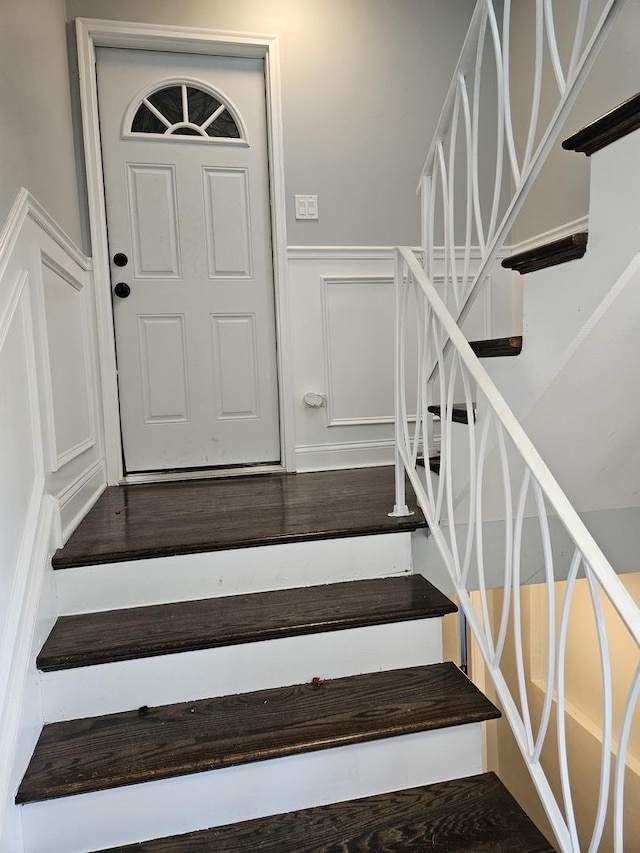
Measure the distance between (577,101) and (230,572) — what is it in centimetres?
234

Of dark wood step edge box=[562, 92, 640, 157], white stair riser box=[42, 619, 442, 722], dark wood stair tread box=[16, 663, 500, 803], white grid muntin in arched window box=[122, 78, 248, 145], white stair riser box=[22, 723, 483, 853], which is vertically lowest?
white stair riser box=[22, 723, 483, 853]

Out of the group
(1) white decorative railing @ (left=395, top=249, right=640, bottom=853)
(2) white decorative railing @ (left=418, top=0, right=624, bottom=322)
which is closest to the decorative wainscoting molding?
(1) white decorative railing @ (left=395, top=249, right=640, bottom=853)

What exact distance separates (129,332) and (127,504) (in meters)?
0.87

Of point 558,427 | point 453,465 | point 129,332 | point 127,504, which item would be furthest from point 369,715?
point 129,332

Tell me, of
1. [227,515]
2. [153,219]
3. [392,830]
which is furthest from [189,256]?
[392,830]

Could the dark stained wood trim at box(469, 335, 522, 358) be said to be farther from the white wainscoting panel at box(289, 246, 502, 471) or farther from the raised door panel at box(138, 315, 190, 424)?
the raised door panel at box(138, 315, 190, 424)

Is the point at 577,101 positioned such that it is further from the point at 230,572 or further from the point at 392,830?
the point at 392,830

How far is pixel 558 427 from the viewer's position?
62.2 inches

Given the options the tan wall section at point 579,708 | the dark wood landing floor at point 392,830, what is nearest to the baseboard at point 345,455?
the tan wall section at point 579,708

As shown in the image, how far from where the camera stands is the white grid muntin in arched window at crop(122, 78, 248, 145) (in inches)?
101

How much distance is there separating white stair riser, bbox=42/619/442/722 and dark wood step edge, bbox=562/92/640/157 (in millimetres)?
Answer: 1203

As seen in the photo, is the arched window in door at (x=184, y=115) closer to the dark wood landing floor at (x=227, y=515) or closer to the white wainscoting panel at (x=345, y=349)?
the white wainscoting panel at (x=345, y=349)

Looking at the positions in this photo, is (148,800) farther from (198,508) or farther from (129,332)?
(129,332)

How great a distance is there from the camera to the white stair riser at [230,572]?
5.17 ft
